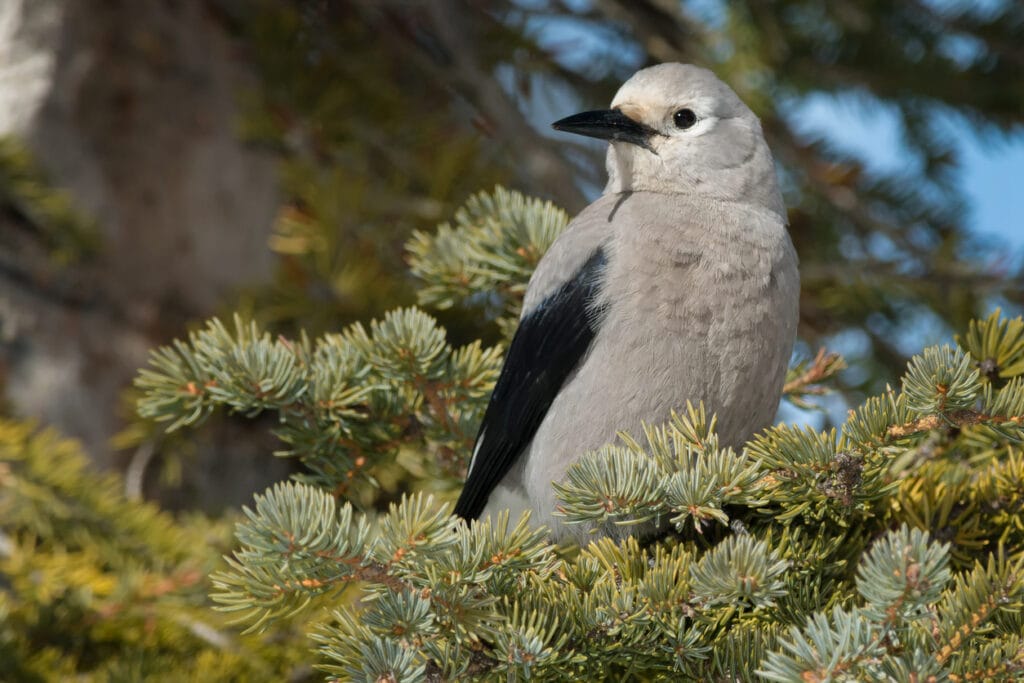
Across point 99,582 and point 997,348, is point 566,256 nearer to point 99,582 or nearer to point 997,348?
point 997,348

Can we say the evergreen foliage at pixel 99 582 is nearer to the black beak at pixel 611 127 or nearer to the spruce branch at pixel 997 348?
the black beak at pixel 611 127

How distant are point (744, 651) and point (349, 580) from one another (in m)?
0.65

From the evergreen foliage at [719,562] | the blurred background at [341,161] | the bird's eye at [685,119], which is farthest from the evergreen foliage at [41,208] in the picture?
the bird's eye at [685,119]

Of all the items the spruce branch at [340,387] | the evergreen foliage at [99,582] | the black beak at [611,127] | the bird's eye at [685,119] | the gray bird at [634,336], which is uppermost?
the bird's eye at [685,119]

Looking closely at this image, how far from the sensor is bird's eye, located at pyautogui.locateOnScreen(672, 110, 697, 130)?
3100mm

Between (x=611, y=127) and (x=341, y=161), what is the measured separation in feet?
4.97

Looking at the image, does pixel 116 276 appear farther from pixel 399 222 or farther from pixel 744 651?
pixel 744 651

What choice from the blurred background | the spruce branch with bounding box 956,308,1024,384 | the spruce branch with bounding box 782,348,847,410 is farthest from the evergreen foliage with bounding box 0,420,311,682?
the spruce branch with bounding box 956,308,1024,384

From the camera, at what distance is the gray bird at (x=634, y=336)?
2.49 meters

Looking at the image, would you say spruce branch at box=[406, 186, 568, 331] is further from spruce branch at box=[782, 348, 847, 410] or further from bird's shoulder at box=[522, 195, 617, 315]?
spruce branch at box=[782, 348, 847, 410]

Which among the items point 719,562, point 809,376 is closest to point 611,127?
point 809,376

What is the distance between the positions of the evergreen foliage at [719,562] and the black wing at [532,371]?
0.50m

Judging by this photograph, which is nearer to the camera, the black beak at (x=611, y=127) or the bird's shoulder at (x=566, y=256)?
the bird's shoulder at (x=566, y=256)

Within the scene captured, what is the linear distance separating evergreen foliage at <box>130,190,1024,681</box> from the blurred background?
157cm
